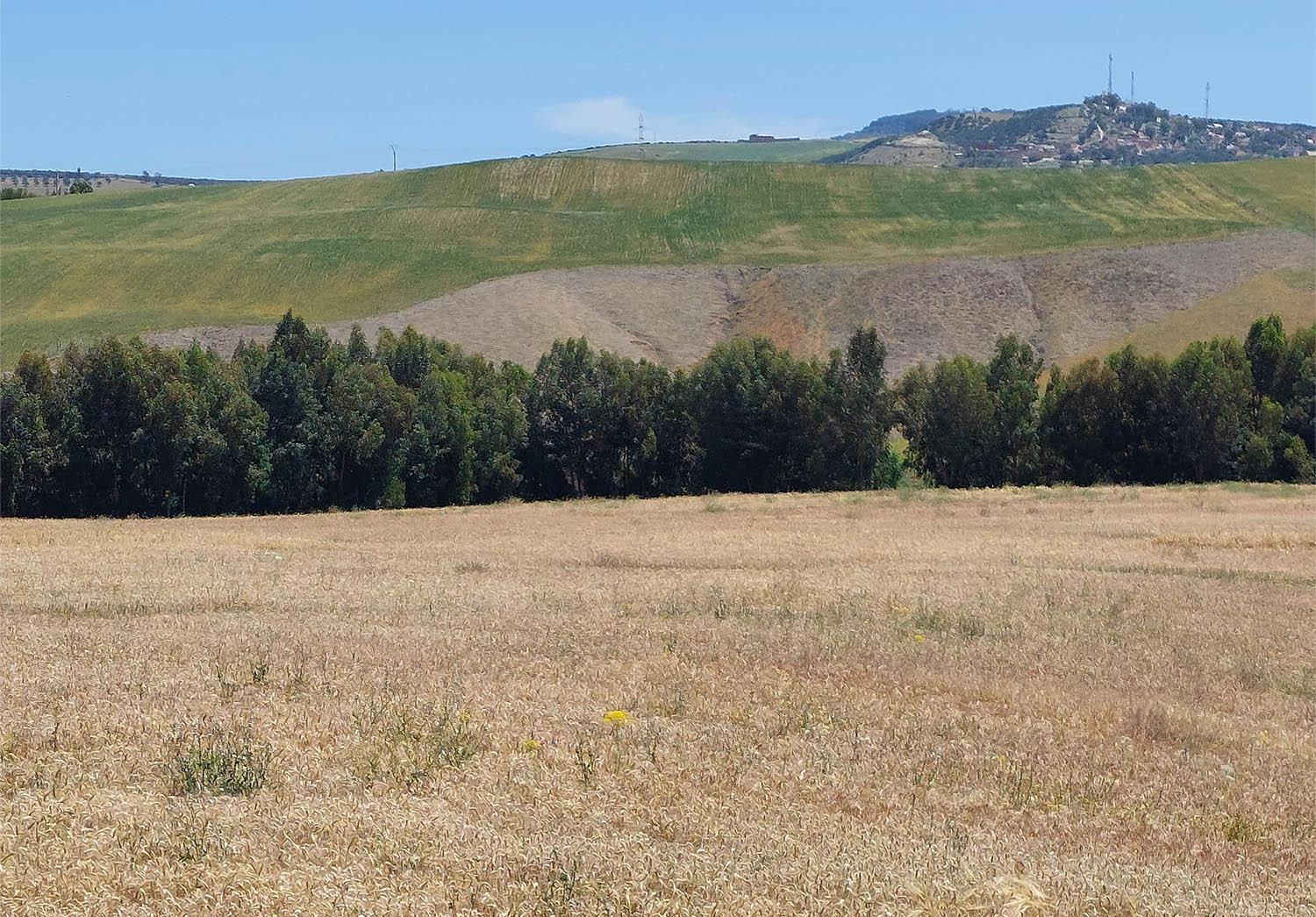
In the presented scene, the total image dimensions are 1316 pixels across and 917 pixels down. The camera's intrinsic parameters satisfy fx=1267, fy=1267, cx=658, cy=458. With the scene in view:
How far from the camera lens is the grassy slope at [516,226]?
106 m

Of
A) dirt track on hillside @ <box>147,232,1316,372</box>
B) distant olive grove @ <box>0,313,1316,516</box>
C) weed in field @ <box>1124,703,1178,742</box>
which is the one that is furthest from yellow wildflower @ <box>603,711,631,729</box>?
dirt track on hillside @ <box>147,232,1316,372</box>

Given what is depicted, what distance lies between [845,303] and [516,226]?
A: 38.5 metres

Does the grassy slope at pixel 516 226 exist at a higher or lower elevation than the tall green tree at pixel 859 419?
higher

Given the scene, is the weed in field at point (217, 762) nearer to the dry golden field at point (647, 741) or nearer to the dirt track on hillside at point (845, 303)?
the dry golden field at point (647, 741)

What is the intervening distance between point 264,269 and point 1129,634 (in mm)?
104539

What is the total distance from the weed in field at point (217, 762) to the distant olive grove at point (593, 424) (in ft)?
152

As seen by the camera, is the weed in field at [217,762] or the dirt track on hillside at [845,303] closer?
the weed in field at [217,762]

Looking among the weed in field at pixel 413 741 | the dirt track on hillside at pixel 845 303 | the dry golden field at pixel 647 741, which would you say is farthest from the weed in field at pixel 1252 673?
the dirt track on hillside at pixel 845 303

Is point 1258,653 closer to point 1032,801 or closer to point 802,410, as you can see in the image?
point 1032,801

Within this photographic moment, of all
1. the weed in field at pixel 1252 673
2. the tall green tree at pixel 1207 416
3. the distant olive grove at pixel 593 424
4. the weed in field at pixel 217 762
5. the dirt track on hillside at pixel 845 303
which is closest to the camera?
the weed in field at pixel 217 762

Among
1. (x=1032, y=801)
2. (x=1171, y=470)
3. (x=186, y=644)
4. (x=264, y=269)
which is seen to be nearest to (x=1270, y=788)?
(x=1032, y=801)

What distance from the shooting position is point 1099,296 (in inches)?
4053

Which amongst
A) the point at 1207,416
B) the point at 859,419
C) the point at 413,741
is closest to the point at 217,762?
the point at 413,741

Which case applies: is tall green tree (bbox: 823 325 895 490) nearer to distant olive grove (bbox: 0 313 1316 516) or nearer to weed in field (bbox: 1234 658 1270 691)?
distant olive grove (bbox: 0 313 1316 516)
